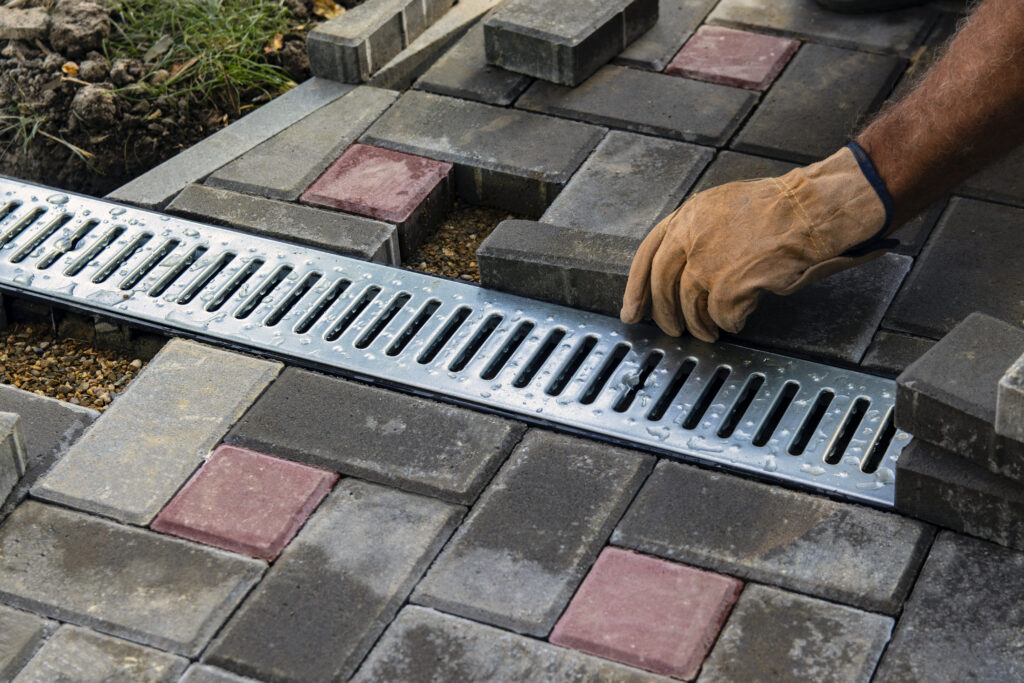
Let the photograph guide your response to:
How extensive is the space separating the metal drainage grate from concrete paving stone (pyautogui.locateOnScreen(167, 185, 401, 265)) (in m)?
0.04

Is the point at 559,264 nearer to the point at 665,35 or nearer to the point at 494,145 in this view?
the point at 494,145

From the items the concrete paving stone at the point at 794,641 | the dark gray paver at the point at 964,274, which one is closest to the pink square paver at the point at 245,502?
the concrete paving stone at the point at 794,641

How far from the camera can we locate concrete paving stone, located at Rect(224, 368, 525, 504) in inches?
93.4

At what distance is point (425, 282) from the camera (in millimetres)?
2895

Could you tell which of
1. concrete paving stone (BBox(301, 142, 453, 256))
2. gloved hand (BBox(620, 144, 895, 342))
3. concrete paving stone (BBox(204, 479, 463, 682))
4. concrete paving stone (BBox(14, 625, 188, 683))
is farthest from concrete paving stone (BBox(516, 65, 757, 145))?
concrete paving stone (BBox(14, 625, 188, 683))

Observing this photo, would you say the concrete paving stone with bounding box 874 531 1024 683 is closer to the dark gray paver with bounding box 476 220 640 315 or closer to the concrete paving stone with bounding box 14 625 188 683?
the dark gray paver with bounding box 476 220 640 315

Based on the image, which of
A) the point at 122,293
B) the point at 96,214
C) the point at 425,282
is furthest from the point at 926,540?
the point at 96,214

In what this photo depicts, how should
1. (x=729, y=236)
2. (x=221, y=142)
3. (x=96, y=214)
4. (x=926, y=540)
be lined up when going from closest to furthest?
(x=926, y=540), (x=729, y=236), (x=96, y=214), (x=221, y=142)

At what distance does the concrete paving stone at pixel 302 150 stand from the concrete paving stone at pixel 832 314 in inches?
49.7

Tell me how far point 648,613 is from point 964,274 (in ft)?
4.03

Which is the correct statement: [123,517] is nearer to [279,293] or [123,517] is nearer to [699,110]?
[279,293]

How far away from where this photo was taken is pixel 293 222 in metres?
3.07

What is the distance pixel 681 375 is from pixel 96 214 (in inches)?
61.0

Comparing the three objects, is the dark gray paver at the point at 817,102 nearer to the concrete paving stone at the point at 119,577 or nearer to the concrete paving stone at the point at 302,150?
the concrete paving stone at the point at 302,150
